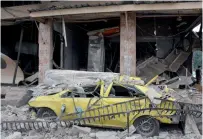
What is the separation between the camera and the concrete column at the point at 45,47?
11523 mm

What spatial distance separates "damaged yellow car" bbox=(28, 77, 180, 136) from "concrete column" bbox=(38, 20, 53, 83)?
3.14 metres

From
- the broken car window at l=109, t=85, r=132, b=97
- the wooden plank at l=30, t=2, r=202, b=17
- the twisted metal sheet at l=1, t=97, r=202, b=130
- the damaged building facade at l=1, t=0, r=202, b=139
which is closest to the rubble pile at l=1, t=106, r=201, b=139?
the damaged building facade at l=1, t=0, r=202, b=139

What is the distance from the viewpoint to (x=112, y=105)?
7750 millimetres

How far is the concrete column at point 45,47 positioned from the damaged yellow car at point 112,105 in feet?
10.3

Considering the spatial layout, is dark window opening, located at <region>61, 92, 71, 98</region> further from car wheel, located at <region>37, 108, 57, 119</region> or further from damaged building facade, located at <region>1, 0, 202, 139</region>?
car wheel, located at <region>37, 108, 57, 119</region>

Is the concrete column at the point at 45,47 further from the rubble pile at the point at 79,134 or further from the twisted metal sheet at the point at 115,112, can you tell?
the rubble pile at the point at 79,134

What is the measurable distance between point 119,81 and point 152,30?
5.05 m

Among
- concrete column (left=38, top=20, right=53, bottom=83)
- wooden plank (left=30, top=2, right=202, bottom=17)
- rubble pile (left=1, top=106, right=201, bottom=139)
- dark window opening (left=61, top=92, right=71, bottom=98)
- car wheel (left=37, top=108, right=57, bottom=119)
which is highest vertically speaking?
wooden plank (left=30, top=2, right=202, bottom=17)

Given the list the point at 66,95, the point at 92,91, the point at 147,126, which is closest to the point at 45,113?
the point at 66,95

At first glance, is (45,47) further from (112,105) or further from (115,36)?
(112,105)

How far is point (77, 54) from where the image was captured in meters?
13.9

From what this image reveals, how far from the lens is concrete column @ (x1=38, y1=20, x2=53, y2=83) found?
37.8 feet

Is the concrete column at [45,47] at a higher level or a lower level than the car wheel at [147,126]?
higher

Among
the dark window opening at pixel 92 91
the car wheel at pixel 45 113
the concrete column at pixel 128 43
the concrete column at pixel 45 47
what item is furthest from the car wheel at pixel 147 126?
the concrete column at pixel 45 47
